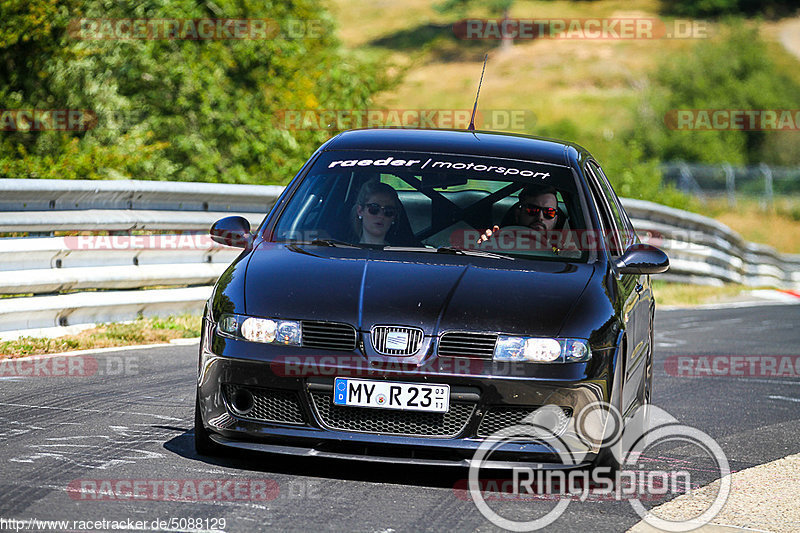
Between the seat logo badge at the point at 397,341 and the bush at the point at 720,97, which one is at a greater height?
the seat logo badge at the point at 397,341

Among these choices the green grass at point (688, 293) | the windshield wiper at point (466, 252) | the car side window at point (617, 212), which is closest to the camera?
the windshield wiper at point (466, 252)

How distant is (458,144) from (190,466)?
7.85ft

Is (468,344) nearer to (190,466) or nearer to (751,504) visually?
(190,466)

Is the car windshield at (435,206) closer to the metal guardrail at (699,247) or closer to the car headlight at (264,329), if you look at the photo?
the car headlight at (264,329)

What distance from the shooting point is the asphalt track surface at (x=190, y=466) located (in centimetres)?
475

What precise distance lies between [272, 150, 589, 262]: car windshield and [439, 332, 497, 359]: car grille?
97cm

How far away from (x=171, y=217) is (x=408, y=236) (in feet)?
15.2

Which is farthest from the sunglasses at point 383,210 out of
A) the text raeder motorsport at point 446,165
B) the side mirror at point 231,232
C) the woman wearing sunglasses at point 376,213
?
the side mirror at point 231,232

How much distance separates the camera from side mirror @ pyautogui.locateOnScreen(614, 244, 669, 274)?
6184 mm

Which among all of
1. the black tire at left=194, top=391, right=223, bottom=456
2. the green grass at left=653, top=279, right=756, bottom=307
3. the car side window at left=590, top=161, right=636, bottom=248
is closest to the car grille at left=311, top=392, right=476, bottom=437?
the black tire at left=194, top=391, right=223, bottom=456

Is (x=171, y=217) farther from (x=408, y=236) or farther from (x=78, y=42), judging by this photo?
(x=78, y=42)

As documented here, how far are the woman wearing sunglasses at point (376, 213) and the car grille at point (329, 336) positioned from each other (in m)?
1.04

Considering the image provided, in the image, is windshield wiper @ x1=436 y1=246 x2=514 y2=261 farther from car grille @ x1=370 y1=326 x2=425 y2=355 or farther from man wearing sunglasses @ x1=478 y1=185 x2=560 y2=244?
car grille @ x1=370 y1=326 x2=425 y2=355

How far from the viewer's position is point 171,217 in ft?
34.5
